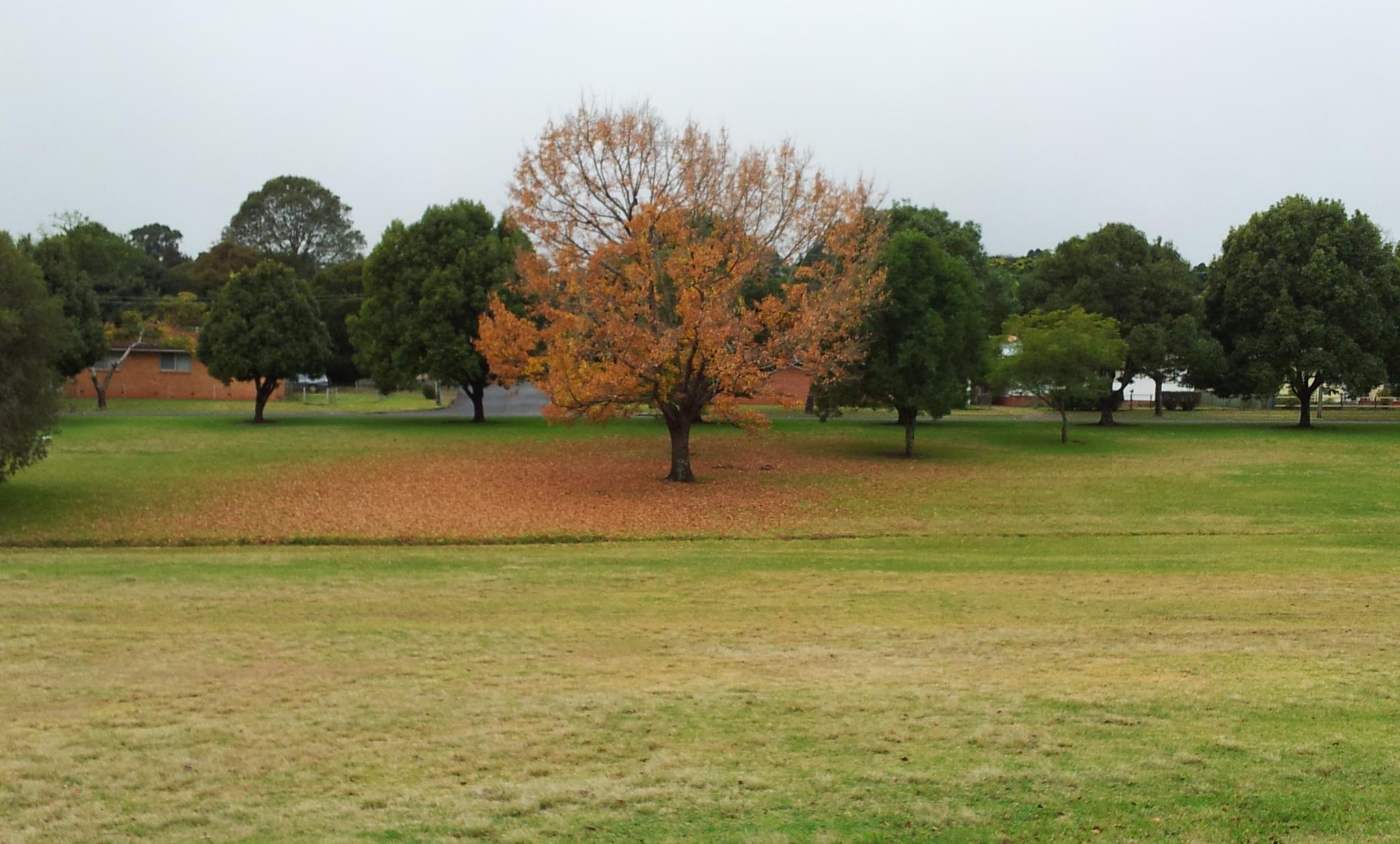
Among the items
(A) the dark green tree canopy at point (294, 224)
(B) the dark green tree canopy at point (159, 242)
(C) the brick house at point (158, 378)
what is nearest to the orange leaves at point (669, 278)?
(C) the brick house at point (158, 378)

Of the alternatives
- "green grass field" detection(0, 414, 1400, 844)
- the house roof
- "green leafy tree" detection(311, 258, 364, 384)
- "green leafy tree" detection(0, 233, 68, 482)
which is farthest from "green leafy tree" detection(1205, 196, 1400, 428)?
"green leafy tree" detection(311, 258, 364, 384)

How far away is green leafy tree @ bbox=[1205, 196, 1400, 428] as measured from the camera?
4903cm

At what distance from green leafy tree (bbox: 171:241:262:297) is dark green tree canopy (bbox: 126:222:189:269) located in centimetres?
3188

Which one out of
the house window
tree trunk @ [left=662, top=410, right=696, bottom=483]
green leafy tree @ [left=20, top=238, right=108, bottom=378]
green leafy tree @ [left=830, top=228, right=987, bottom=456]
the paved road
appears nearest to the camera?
tree trunk @ [left=662, top=410, right=696, bottom=483]

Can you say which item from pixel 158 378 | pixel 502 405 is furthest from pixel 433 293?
pixel 158 378

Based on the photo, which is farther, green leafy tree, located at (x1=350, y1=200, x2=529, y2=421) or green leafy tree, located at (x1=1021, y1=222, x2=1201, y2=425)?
green leafy tree, located at (x1=1021, y1=222, x2=1201, y2=425)

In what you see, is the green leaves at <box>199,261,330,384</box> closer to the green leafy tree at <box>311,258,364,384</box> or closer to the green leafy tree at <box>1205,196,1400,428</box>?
the green leafy tree at <box>311,258,364,384</box>

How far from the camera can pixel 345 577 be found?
50.2ft

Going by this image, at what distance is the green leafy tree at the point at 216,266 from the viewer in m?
91.2

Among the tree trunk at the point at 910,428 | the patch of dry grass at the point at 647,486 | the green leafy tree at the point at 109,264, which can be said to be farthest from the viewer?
the green leafy tree at the point at 109,264

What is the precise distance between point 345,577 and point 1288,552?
629 inches

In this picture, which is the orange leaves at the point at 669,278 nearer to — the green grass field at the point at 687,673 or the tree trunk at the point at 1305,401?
the green grass field at the point at 687,673

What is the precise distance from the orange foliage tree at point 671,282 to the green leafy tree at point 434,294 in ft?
49.7

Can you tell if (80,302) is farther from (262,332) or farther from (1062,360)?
(1062,360)
